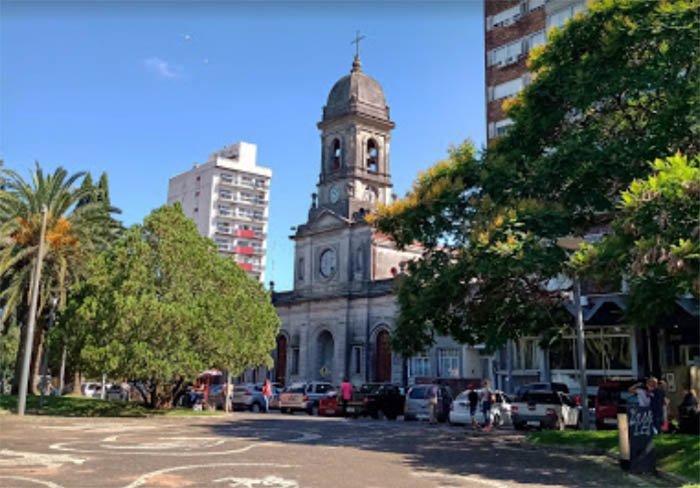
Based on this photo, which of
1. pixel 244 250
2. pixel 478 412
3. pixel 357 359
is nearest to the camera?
pixel 478 412

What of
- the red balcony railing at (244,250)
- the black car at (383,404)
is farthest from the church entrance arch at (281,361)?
the red balcony railing at (244,250)

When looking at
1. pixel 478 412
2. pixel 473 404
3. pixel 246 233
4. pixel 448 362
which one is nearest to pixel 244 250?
pixel 246 233

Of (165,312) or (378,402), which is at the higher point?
(165,312)

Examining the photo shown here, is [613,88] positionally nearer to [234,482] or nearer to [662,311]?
[662,311]

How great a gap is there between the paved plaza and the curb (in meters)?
0.28

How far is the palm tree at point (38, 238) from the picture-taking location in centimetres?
3023

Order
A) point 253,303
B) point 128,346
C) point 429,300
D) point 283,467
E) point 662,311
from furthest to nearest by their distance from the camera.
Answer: point 253,303, point 128,346, point 429,300, point 662,311, point 283,467

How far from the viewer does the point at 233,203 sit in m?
98.5

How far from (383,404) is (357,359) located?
1645 cm

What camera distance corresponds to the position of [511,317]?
60.8ft

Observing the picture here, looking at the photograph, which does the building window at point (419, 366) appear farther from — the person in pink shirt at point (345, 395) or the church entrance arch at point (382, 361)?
the person in pink shirt at point (345, 395)

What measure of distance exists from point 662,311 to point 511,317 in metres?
4.82

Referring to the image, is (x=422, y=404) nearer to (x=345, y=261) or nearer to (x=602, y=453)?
(x=602, y=453)

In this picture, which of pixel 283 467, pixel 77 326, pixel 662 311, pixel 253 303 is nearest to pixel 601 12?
pixel 662 311
